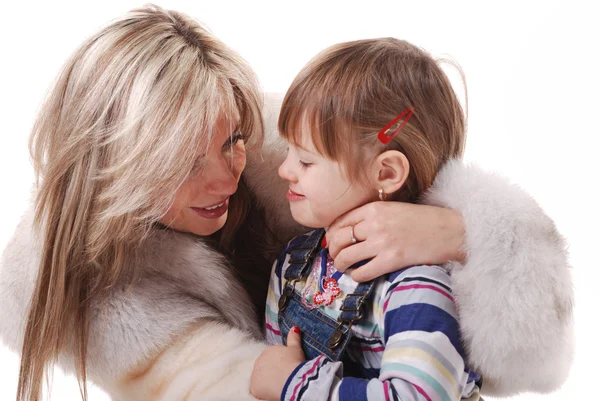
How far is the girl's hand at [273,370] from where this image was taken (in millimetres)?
1511

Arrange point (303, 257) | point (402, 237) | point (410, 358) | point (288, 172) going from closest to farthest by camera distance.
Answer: point (410, 358) < point (402, 237) < point (288, 172) < point (303, 257)

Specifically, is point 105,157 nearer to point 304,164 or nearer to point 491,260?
point 304,164

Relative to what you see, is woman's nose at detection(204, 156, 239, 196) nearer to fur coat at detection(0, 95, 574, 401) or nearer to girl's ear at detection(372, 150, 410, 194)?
fur coat at detection(0, 95, 574, 401)

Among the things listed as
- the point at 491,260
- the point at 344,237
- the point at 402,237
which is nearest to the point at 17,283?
the point at 344,237


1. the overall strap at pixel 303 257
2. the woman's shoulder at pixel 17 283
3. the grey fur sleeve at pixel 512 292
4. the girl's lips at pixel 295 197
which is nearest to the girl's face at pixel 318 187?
the girl's lips at pixel 295 197

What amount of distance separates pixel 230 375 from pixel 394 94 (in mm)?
641

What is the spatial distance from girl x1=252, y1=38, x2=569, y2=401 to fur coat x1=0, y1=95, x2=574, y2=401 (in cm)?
5

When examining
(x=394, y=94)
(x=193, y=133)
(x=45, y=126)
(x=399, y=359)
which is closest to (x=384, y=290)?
(x=399, y=359)

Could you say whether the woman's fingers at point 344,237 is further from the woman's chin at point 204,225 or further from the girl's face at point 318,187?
the woman's chin at point 204,225

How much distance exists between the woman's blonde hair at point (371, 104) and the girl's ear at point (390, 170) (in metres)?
0.02

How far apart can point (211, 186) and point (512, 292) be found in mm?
658

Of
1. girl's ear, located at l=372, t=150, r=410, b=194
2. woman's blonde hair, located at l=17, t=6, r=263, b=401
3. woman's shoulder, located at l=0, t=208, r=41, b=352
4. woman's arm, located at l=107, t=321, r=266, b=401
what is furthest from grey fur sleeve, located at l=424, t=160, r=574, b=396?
woman's shoulder, located at l=0, t=208, r=41, b=352

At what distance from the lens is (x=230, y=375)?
157 centimetres

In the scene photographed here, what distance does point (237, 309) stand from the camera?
69.1 inches
